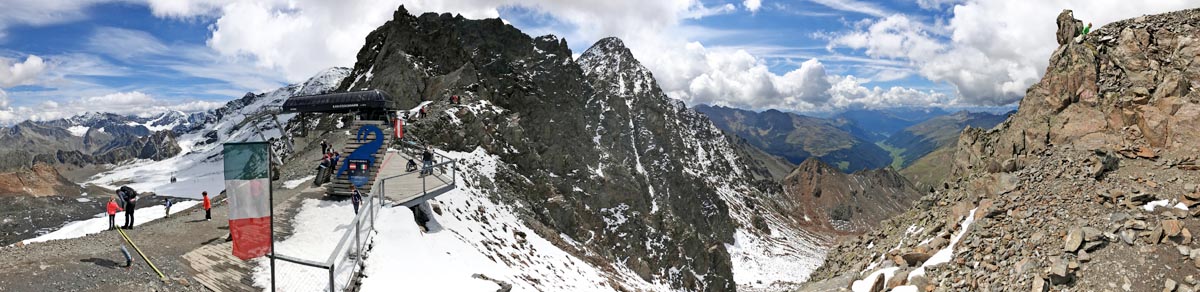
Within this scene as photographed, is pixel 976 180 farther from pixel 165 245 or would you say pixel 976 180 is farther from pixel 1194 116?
pixel 165 245

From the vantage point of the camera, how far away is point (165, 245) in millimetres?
15570

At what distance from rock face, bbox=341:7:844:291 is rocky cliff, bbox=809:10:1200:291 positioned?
24809mm

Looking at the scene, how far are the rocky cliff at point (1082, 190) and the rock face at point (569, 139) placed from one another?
81.4ft

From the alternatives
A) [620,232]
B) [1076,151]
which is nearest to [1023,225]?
[1076,151]

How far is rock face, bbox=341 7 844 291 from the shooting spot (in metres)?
50.1

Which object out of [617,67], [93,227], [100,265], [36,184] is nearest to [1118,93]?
[100,265]

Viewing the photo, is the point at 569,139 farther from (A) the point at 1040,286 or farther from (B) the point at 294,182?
(A) the point at 1040,286

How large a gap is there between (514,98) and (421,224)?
60.5m

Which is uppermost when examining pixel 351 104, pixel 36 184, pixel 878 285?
pixel 351 104

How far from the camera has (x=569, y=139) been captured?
313ft

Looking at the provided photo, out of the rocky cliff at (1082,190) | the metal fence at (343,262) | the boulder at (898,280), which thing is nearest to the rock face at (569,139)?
the metal fence at (343,262)

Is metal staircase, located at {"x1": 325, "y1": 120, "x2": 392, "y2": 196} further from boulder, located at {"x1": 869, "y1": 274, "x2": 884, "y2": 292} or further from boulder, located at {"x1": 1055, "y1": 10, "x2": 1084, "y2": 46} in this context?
boulder, located at {"x1": 1055, "y1": 10, "x2": 1084, "y2": 46}

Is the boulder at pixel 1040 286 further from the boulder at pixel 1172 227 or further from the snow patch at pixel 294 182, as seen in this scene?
the snow patch at pixel 294 182

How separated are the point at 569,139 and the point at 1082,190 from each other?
8419 centimetres
